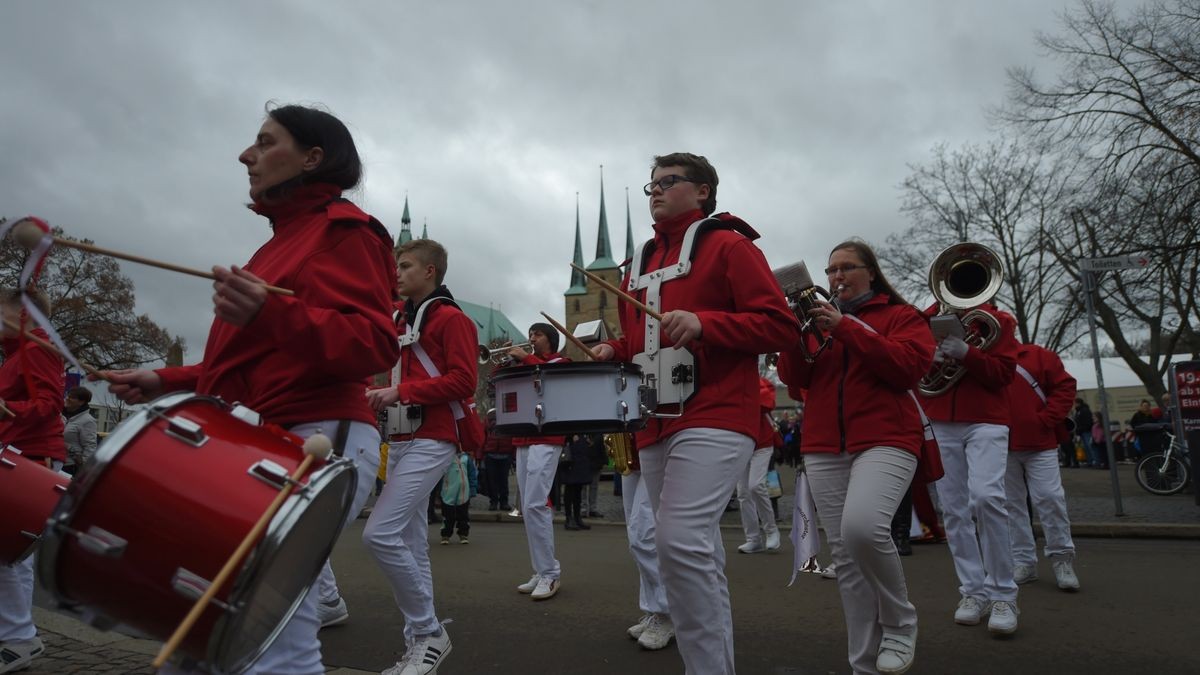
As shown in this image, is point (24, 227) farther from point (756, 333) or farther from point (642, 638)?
point (642, 638)

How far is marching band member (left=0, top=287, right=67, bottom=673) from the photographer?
445 centimetres

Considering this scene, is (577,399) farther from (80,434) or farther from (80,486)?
(80,434)

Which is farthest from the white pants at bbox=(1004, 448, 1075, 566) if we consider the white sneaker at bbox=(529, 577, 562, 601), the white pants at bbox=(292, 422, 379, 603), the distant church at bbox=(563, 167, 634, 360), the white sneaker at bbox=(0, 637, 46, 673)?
the distant church at bbox=(563, 167, 634, 360)

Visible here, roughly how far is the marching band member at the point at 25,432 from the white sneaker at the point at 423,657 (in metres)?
1.93

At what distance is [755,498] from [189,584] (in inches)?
302

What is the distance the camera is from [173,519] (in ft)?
6.30

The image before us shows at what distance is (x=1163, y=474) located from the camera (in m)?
13.9

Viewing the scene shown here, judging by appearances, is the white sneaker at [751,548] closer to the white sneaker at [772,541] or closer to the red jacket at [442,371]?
the white sneaker at [772,541]

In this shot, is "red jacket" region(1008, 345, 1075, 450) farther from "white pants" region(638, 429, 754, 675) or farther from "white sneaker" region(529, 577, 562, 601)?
"white pants" region(638, 429, 754, 675)

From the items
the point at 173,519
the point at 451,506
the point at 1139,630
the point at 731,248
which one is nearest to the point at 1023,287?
the point at 451,506

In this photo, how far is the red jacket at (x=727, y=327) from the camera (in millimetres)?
3338

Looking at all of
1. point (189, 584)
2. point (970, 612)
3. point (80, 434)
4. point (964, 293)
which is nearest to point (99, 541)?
point (189, 584)

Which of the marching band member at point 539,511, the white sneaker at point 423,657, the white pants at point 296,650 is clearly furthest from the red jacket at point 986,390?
the white pants at point 296,650

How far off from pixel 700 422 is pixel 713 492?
0.27m
